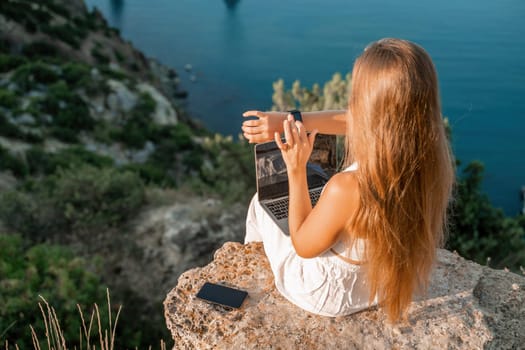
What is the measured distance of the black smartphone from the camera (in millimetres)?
2365

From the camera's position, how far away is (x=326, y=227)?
1.87 m

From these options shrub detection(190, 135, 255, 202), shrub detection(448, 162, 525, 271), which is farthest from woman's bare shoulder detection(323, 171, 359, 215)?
shrub detection(190, 135, 255, 202)

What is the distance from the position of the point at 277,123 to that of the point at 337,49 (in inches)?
1310

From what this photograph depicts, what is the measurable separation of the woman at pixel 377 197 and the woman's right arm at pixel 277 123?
20.2 inches

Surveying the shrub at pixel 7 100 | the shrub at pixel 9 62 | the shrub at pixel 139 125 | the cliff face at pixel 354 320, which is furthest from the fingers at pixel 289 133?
the shrub at pixel 9 62

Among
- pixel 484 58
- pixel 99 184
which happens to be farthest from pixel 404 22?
pixel 99 184

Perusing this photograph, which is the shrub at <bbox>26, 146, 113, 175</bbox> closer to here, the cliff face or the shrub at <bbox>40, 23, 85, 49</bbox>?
the cliff face

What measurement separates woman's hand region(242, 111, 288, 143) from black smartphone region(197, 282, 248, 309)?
2.64ft

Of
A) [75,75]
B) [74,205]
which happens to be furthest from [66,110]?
[74,205]

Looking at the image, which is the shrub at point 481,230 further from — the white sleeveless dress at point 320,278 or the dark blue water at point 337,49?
the dark blue water at point 337,49

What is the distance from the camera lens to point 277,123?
Result: 97.4 inches

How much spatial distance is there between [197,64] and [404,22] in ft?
52.4

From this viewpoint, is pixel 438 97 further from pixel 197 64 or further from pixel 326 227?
pixel 197 64

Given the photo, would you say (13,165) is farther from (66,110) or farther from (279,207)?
(279,207)
